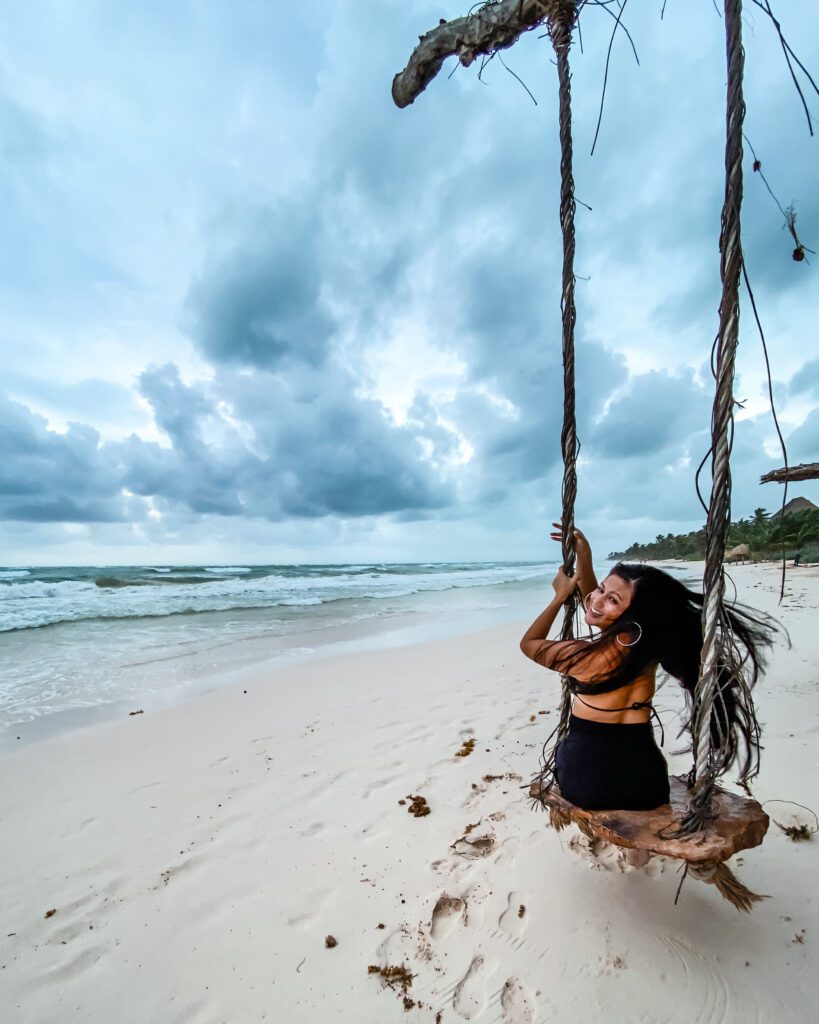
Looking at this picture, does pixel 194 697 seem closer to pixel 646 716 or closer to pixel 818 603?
pixel 646 716

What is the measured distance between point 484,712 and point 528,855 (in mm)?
2366

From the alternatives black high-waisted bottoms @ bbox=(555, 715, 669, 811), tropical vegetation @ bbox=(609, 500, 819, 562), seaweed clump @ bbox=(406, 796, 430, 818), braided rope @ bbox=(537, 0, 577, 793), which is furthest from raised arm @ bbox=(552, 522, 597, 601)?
tropical vegetation @ bbox=(609, 500, 819, 562)

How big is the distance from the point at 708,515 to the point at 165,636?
36.6 feet

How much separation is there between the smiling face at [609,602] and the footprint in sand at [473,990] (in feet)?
4.60

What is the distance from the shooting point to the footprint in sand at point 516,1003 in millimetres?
1683

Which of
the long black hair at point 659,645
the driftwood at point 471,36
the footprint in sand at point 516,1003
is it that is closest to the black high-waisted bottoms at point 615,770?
the long black hair at point 659,645

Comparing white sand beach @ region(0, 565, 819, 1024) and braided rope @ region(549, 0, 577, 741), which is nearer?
white sand beach @ region(0, 565, 819, 1024)

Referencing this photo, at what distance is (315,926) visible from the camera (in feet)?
7.14

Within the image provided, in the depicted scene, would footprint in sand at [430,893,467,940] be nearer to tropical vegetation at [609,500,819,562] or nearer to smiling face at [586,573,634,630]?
smiling face at [586,573,634,630]

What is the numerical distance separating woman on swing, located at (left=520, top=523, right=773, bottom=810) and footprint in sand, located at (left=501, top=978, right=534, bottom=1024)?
0.66 meters

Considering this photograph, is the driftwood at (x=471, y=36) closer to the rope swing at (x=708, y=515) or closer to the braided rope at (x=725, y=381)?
the rope swing at (x=708, y=515)

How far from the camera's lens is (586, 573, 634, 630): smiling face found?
1.96 metres

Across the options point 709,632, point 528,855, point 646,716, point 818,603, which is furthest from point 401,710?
point 818,603

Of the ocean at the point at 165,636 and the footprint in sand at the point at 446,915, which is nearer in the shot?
the footprint in sand at the point at 446,915
